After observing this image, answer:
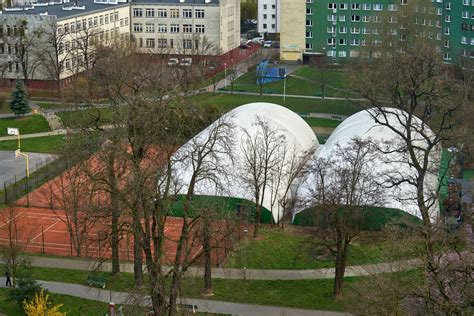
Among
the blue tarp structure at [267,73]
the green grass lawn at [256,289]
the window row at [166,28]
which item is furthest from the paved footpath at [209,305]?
the window row at [166,28]

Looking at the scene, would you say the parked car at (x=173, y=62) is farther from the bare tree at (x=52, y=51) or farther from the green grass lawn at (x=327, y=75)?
the green grass lawn at (x=327, y=75)

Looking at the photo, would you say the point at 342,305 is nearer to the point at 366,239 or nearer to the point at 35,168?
the point at 366,239

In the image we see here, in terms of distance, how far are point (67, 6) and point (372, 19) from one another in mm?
29564

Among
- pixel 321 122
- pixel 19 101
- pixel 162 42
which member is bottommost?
pixel 321 122

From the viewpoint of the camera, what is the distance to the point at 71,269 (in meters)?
31.5

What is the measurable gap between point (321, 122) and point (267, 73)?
1601cm

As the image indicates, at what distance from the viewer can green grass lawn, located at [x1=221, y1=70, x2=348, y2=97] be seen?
68.2 meters

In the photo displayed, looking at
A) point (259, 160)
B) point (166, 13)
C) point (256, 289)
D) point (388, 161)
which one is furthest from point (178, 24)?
point (256, 289)

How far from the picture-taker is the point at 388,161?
33.7m

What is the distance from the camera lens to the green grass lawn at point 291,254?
31.7m

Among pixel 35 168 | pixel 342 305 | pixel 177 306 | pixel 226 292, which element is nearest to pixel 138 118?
pixel 177 306

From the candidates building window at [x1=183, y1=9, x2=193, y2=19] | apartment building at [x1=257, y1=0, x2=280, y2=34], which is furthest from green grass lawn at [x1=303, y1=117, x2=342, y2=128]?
apartment building at [x1=257, y1=0, x2=280, y2=34]

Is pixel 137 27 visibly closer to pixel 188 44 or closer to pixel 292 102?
pixel 188 44

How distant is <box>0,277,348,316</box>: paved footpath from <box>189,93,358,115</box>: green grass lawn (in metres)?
32.4
